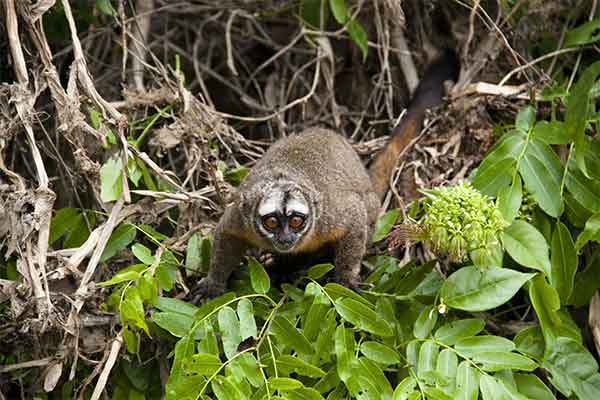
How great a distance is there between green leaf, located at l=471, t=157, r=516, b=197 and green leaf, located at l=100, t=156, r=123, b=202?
200cm

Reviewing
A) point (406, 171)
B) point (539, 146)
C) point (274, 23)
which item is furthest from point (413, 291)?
point (274, 23)

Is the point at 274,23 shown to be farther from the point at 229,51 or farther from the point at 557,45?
the point at 557,45

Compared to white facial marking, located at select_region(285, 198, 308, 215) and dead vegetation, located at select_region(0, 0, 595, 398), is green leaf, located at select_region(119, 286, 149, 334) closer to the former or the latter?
dead vegetation, located at select_region(0, 0, 595, 398)

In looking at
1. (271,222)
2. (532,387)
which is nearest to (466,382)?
(532,387)

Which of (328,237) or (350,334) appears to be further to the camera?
(328,237)

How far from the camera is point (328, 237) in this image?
505 centimetres

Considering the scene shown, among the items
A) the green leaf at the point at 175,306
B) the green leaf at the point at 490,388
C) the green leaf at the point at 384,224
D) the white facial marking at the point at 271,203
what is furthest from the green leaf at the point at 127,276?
the green leaf at the point at 490,388

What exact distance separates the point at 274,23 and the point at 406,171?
88.4 inches

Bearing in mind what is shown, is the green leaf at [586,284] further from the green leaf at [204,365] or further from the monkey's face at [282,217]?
the green leaf at [204,365]

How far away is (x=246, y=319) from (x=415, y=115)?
257 cm

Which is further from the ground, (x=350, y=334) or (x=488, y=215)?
(x=488, y=215)

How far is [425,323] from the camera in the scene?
4.17m

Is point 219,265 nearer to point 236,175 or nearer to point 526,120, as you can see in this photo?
point 236,175

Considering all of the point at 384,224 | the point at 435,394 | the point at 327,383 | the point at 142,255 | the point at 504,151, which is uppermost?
the point at 504,151
